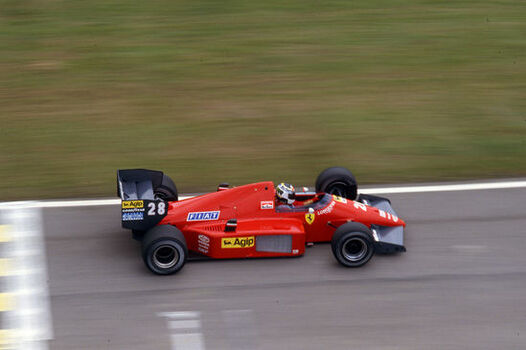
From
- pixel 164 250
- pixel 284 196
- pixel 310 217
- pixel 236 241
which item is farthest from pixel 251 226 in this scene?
pixel 164 250

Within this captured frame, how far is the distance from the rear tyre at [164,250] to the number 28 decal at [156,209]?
0.20 meters

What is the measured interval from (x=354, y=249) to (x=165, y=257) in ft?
7.61

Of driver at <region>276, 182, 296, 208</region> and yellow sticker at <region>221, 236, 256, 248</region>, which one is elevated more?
driver at <region>276, 182, 296, 208</region>

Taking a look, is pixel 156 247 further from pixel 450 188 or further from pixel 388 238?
pixel 450 188

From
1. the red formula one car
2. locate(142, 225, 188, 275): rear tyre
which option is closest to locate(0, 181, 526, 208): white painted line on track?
the red formula one car

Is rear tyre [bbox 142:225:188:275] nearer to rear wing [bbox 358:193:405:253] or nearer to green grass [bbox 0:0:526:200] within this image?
rear wing [bbox 358:193:405:253]

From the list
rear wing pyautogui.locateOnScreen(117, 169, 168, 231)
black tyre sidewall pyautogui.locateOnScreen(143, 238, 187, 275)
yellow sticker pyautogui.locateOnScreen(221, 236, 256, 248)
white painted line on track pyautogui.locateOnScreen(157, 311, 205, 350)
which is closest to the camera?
white painted line on track pyautogui.locateOnScreen(157, 311, 205, 350)

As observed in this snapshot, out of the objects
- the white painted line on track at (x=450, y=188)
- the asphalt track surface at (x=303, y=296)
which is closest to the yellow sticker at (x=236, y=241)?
the asphalt track surface at (x=303, y=296)

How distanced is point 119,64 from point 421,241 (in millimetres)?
8596

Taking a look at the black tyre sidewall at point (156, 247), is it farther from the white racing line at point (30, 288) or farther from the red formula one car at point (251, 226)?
the white racing line at point (30, 288)

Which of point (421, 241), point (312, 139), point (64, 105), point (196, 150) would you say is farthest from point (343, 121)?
point (64, 105)

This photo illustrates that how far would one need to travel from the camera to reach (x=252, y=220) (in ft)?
30.6

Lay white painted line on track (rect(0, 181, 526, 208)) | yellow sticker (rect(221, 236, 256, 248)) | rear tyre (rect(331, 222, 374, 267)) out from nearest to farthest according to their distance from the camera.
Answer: rear tyre (rect(331, 222, 374, 267)) → yellow sticker (rect(221, 236, 256, 248)) → white painted line on track (rect(0, 181, 526, 208))

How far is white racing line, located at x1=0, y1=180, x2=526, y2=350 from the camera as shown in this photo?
7.99 metres
